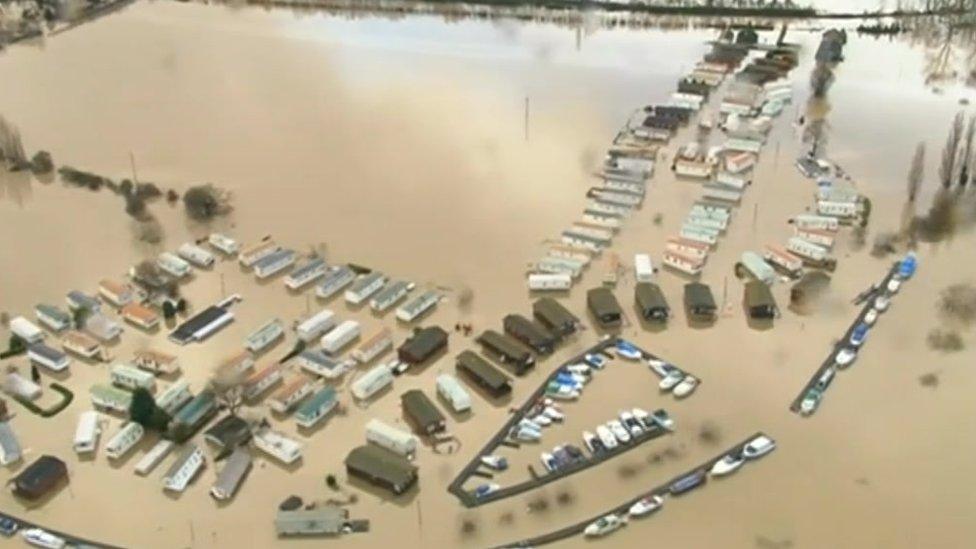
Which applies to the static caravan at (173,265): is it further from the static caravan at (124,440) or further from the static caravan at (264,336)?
the static caravan at (124,440)

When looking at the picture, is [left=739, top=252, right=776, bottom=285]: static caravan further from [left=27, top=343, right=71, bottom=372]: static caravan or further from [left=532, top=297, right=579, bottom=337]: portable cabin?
[left=27, top=343, right=71, bottom=372]: static caravan

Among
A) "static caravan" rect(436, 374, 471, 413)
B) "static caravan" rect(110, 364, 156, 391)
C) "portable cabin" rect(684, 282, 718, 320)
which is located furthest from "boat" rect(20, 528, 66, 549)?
"portable cabin" rect(684, 282, 718, 320)

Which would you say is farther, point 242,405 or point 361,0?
point 361,0

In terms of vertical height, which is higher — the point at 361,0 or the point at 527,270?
the point at 361,0

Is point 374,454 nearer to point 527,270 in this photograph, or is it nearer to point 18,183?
point 527,270

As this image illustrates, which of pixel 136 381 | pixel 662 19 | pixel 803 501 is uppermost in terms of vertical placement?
pixel 662 19

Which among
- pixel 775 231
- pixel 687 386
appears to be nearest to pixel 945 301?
pixel 775 231

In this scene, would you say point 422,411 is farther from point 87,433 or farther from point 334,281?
point 87,433
